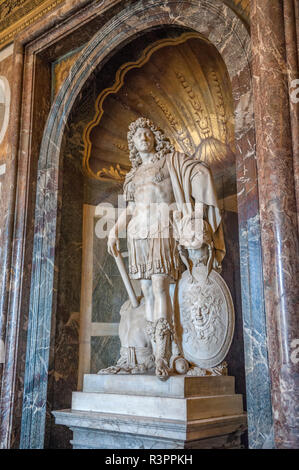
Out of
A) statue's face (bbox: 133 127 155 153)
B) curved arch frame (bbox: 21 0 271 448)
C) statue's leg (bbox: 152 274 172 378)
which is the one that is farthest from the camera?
statue's face (bbox: 133 127 155 153)

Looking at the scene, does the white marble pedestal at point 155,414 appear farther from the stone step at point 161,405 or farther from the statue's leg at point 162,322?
the statue's leg at point 162,322

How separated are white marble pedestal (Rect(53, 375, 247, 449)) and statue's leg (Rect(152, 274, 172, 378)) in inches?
5.0

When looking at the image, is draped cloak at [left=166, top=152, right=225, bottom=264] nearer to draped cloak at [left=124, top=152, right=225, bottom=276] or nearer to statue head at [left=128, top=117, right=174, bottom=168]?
draped cloak at [left=124, top=152, right=225, bottom=276]

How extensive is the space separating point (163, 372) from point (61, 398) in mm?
1629

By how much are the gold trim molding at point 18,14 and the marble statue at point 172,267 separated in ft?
6.56

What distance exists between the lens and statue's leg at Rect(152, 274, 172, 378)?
391 centimetres

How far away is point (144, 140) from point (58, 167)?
1.20m

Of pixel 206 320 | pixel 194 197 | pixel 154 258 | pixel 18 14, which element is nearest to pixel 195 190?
pixel 194 197

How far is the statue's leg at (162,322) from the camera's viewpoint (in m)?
3.91

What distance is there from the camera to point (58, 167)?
5.42m

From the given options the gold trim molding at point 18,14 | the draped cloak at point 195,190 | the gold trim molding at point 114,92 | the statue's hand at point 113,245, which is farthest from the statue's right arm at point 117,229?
the gold trim molding at point 18,14

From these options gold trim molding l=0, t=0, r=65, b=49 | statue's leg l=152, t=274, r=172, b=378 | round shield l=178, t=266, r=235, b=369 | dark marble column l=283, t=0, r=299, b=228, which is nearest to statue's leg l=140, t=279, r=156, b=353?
statue's leg l=152, t=274, r=172, b=378

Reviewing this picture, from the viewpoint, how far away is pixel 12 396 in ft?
16.1

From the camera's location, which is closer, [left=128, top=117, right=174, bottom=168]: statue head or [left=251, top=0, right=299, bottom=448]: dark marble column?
[left=251, top=0, right=299, bottom=448]: dark marble column
